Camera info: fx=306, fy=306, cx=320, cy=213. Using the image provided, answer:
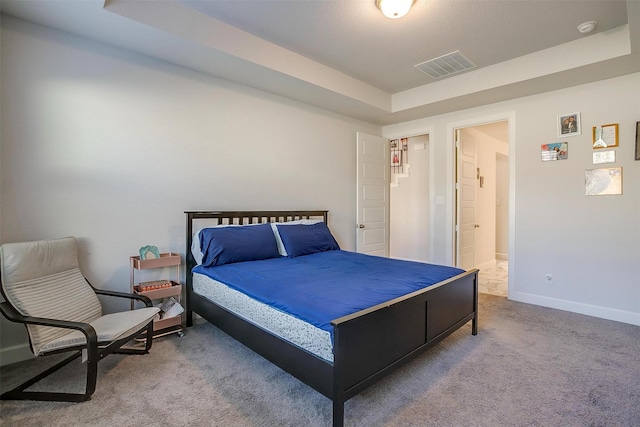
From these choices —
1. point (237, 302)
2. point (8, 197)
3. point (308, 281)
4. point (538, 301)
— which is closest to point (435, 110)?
point (538, 301)

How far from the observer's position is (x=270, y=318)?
6.49ft

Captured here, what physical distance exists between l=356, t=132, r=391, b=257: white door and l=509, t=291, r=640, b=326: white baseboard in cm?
197

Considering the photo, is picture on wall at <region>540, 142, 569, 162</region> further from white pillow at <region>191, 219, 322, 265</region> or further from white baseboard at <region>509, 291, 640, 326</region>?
white pillow at <region>191, 219, 322, 265</region>

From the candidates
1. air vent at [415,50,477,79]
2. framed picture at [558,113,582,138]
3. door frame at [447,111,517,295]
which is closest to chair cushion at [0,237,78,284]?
air vent at [415,50,477,79]

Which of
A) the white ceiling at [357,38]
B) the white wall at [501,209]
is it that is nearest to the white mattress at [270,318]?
the white ceiling at [357,38]

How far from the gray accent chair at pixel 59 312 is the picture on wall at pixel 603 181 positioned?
4.47 metres

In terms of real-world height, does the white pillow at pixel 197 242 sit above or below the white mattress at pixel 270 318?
above

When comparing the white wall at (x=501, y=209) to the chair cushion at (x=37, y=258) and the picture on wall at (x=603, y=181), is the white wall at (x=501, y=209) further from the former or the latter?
the chair cushion at (x=37, y=258)

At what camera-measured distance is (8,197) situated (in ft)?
7.47

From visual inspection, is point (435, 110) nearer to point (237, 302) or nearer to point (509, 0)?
point (509, 0)

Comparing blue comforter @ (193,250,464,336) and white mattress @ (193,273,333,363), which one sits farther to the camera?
blue comforter @ (193,250,464,336)

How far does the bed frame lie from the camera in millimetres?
1562

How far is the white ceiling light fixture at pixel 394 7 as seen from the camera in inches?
90.7

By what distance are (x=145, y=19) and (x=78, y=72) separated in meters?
0.76
